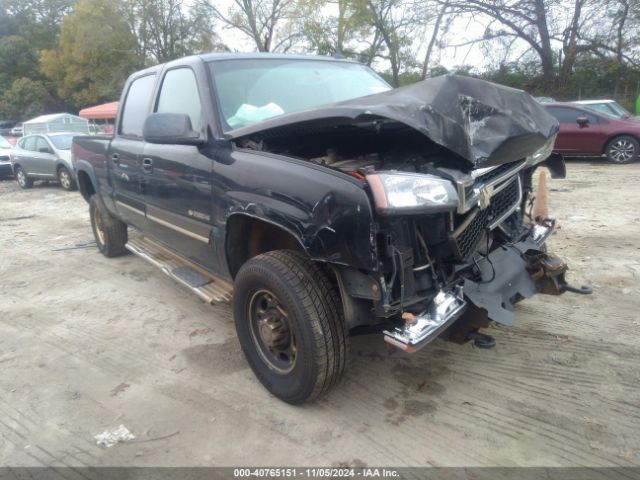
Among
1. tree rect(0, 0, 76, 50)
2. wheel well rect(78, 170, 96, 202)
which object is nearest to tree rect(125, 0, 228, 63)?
tree rect(0, 0, 76, 50)

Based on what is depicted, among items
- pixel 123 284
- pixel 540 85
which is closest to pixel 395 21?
pixel 540 85

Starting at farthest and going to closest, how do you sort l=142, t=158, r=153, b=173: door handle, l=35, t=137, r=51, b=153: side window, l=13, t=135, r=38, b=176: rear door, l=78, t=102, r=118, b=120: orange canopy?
l=78, t=102, r=118, b=120: orange canopy → l=13, t=135, r=38, b=176: rear door → l=35, t=137, r=51, b=153: side window → l=142, t=158, r=153, b=173: door handle

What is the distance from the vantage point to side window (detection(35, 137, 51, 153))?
40.7 ft

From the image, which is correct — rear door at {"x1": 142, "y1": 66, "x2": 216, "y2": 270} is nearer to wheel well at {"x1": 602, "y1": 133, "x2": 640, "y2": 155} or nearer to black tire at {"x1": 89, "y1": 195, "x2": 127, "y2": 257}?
black tire at {"x1": 89, "y1": 195, "x2": 127, "y2": 257}

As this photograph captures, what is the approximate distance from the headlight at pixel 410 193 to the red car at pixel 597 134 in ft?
34.6

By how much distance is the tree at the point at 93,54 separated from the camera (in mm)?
32000

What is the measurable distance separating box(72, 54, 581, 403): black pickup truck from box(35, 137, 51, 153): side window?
10366mm

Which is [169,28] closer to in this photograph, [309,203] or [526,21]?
[526,21]

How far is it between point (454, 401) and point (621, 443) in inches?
32.4

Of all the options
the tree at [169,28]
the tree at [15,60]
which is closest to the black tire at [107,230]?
the tree at [169,28]

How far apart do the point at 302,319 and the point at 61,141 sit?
12.1m

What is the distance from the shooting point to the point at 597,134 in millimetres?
11305

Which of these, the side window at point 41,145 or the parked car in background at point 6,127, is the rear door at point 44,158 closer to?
the side window at point 41,145

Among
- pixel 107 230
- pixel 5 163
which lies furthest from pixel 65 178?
pixel 107 230
